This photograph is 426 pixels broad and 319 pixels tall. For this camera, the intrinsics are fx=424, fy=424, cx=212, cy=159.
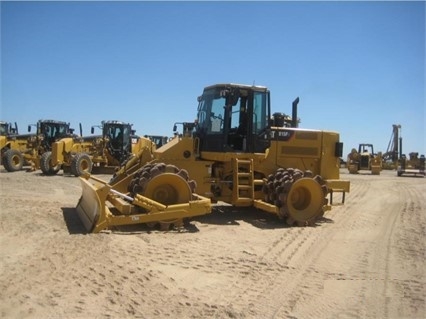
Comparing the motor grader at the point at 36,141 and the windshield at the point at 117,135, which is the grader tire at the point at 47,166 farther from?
the windshield at the point at 117,135

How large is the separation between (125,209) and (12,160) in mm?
16540

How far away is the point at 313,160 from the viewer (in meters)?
10.5

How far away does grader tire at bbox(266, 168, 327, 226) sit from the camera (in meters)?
8.98

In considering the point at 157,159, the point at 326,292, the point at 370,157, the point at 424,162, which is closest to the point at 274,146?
the point at 157,159

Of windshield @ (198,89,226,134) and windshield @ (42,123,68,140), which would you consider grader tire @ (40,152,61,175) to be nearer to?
windshield @ (42,123,68,140)

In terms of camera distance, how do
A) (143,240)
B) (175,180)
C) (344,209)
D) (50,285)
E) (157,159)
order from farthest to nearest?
(344,209) < (157,159) < (175,180) < (143,240) < (50,285)

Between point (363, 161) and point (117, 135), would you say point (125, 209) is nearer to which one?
point (117, 135)

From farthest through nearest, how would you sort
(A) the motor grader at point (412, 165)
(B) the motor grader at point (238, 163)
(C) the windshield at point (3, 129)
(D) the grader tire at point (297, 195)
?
(A) the motor grader at point (412, 165)
(C) the windshield at point (3, 129)
(D) the grader tire at point (297, 195)
(B) the motor grader at point (238, 163)

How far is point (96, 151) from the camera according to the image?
72.0 ft

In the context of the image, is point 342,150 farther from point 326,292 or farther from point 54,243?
point 54,243

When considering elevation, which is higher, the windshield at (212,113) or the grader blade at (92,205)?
the windshield at (212,113)

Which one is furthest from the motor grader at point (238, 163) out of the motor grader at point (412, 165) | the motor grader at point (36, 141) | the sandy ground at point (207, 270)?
the motor grader at point (412, 165)

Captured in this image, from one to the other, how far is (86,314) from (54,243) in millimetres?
2416

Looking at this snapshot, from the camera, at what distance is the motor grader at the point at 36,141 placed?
22578 millimetres
